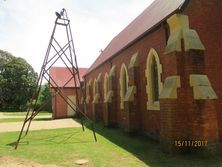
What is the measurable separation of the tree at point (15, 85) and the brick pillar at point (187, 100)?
1979 inches

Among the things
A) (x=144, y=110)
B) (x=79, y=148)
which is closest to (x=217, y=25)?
(x=144, y=110)

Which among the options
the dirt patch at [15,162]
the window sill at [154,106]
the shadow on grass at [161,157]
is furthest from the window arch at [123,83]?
the dirt patch at [15,162]

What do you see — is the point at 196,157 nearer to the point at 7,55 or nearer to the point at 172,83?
the point at 172,83

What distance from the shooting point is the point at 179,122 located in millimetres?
9438

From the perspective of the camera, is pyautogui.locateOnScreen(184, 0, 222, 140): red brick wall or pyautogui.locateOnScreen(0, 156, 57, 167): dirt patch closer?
pyautogui.locateOnScreen(0, 156, 57, 167): dirt patch

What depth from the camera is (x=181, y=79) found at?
9500 millimetres

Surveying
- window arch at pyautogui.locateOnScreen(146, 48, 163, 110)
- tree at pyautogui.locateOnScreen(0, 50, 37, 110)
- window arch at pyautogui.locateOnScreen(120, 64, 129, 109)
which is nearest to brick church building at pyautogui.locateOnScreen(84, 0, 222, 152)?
window arch at pyautogui.locateOnScreen(146, 48, 163, 110)

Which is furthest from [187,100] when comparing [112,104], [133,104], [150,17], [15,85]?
[15,85]

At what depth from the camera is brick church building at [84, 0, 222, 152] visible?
30.2 ft

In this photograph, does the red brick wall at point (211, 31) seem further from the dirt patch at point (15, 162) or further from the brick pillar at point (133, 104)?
the dirt patch at point (15, 162)

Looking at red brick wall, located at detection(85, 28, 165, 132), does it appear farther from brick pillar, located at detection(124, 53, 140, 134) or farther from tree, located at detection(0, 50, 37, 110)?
tree, located at detection(0, 50, 37, 110)

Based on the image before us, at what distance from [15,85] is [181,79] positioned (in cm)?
5146

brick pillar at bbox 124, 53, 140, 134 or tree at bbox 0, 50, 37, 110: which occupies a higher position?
tree at bbox 0, 50, 37, 110

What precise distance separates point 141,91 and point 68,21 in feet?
19.8
